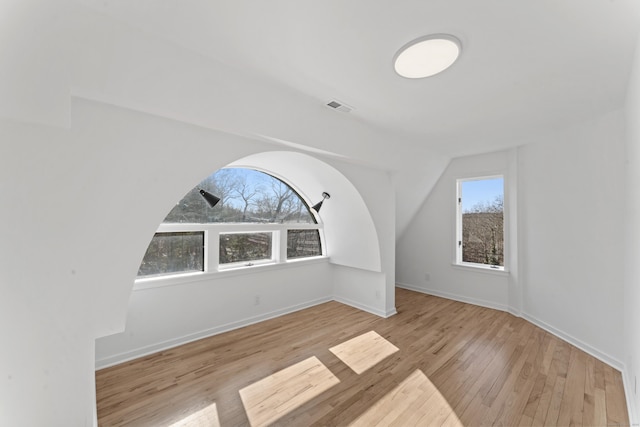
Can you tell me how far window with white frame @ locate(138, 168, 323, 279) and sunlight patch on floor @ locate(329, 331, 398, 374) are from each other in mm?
1593

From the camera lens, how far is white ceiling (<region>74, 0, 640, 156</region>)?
1.36 meters

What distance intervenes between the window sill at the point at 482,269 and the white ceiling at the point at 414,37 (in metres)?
2.46

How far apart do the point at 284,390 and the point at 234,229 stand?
2.04 m

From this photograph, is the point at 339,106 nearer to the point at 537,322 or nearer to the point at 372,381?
the point at 372,381

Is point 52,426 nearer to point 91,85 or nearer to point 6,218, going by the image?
point 6,218

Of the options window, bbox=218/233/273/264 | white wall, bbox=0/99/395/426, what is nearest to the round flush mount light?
white wall, bbox=0/99/395/426

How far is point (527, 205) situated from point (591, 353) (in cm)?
188

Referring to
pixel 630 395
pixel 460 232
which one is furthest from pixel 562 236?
pixel 630 395

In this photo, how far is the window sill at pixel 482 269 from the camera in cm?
407

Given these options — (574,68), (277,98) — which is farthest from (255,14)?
(574,68)

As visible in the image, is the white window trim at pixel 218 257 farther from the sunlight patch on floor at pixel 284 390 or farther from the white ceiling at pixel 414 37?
the white ceiling at pixel 414 37

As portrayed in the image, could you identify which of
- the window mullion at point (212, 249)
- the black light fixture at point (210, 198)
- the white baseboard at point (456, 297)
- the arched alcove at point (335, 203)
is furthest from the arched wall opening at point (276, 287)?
the white baseboard at point (456, 297)

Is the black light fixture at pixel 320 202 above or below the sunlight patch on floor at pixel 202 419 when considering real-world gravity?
above

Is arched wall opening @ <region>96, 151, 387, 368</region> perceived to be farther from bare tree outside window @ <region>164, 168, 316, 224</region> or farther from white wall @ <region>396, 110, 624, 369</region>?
white wall @ <region>396, 110, 624, 369</region>
